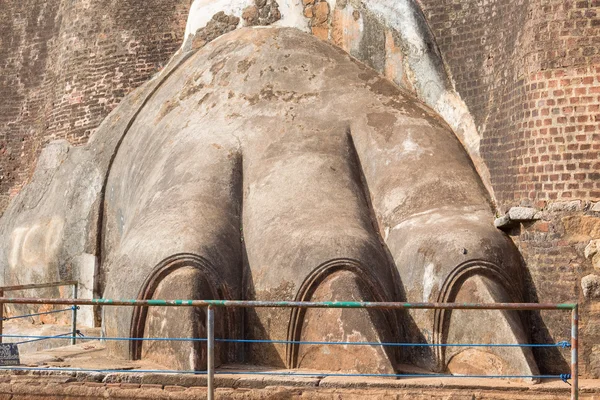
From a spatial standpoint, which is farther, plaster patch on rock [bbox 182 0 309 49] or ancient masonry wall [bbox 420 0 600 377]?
plaster patch on rock [bbox 182 0 309 49]

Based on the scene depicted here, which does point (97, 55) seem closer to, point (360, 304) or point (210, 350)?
point (210, 350)

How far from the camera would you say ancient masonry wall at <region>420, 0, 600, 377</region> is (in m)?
9.11

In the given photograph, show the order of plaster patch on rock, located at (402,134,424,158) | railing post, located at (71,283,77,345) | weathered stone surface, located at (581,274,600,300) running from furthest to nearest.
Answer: railing post, located at (71,283,77,345), plaster patch on rock, located at (402,134,424,158), weathered stone surface, located at (581,274,600,300)

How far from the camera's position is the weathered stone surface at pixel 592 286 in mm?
9016

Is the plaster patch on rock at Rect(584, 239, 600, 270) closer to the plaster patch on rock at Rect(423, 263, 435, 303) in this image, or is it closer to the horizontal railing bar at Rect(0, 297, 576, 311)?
the plaster patch on rock at Rect(423, 263, 435, 303)

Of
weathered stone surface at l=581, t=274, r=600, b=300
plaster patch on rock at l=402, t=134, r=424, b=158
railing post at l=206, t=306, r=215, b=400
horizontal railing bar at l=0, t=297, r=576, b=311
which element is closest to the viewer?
horizontal railing bar at l=0, t=297, r=576, b=311

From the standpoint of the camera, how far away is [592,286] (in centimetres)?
902

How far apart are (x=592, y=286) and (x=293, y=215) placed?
8.51 feet

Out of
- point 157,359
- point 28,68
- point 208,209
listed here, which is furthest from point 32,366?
point 28,68

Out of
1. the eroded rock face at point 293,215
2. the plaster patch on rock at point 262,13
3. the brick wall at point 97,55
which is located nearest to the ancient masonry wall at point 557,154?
the eroded rock face at point 293,215

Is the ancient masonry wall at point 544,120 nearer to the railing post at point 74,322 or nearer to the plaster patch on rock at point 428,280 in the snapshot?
the plaster patch on rock at point 428,280

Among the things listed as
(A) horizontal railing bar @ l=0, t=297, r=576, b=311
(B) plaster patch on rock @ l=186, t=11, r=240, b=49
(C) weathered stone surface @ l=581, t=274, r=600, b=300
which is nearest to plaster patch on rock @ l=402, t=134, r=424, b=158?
(C) weathered stone surface @ l=581, t=274, r=600, b=300

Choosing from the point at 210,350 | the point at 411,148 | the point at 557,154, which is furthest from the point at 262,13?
the point at 210,350

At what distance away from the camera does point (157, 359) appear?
9.23m
